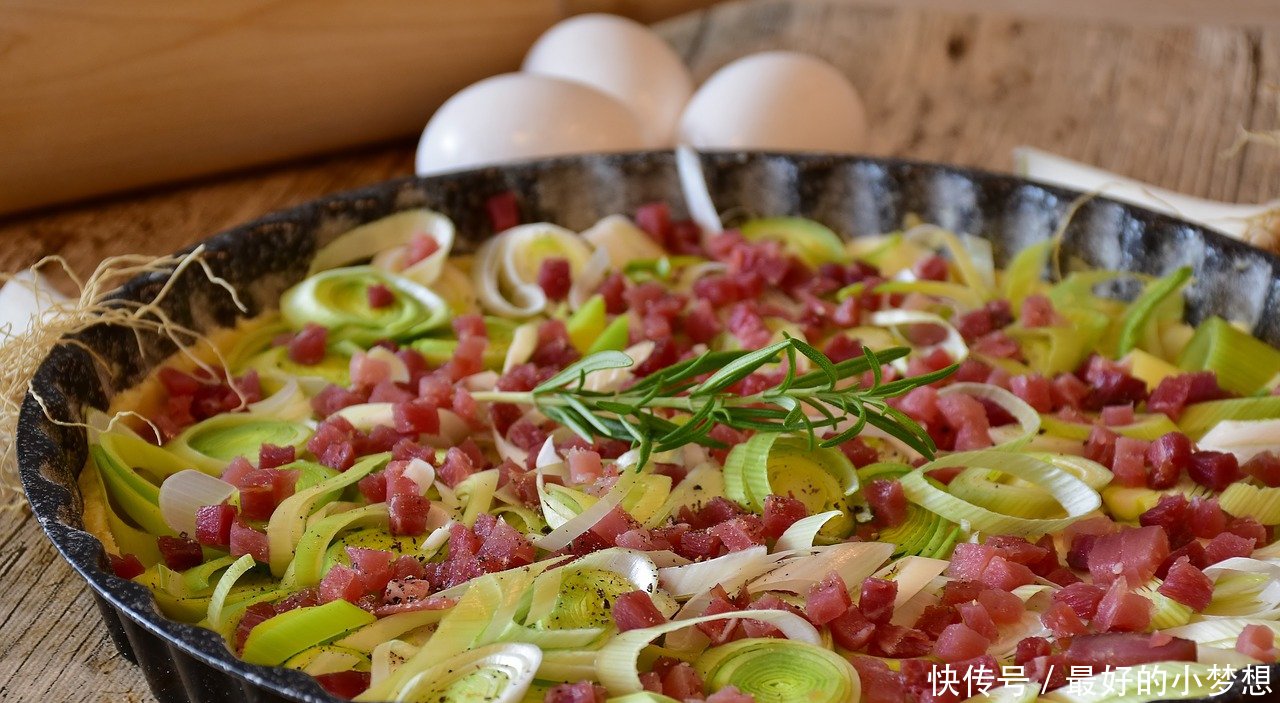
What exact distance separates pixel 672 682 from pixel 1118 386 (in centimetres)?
105

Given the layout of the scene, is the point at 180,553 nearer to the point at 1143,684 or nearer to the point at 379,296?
the point at 379,296

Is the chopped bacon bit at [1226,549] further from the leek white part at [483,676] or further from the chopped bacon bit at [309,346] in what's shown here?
the chopped bacon bit at [309,346]

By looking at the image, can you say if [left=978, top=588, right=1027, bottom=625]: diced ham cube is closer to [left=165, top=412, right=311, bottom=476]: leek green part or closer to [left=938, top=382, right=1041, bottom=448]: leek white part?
[left=938, top=382, right=1041, bottom=448]: leek white part

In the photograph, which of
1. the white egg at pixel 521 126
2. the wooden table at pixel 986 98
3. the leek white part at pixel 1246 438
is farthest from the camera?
the wooden table at pixel 986 98

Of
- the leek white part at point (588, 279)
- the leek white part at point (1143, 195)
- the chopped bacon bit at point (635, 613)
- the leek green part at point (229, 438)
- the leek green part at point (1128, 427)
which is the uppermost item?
the leek white part at point (1143, 195)

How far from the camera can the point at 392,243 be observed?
2.62 m

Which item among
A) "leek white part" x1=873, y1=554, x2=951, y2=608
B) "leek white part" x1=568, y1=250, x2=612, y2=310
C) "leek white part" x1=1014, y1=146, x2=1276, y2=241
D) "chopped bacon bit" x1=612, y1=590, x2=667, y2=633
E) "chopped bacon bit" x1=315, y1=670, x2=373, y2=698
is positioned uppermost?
"leek white part" x1=1014, y1=146, x2=1276, y2=241

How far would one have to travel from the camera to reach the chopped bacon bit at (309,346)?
2.32 metres

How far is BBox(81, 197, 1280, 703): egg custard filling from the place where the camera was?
1603 millimetres

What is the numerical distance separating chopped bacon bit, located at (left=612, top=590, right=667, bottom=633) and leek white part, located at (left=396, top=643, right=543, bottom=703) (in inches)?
5.0

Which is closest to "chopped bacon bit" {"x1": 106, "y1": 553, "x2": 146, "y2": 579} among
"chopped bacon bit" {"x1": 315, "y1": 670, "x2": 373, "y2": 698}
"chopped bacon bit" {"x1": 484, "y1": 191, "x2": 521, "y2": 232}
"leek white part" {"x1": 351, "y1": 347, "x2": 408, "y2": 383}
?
"chopped bacon bit" {"x1": 315, "y1": 670, "x2": 373, "y2": 698}

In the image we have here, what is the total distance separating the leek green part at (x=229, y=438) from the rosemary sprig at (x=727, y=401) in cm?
38

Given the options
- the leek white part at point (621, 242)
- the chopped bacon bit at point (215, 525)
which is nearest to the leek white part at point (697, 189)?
the leek white part at point (621, 242)

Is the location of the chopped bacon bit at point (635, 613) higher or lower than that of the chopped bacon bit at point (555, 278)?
lower
